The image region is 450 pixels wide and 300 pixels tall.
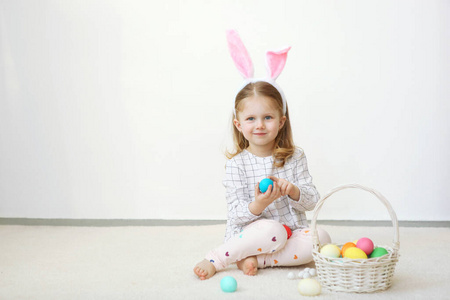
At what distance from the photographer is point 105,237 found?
207 centimetres

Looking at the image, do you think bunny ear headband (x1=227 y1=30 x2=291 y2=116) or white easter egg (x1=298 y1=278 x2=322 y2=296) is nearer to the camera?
white easter egg (x1=298 y1=278 x2=322 y2=296)

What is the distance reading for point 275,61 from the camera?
1.61 metres

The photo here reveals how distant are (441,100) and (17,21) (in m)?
1.78

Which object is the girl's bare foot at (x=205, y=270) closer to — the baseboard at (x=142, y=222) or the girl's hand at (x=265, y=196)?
the girl's hand at (x=265, y=196)

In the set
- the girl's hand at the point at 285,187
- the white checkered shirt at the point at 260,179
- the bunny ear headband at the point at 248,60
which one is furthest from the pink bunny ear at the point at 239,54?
the girl's hand at the point at 285,187

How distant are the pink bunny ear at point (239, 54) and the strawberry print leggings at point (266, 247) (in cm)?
44

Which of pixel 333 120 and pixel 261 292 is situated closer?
pixel 261 292

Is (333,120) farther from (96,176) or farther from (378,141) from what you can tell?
(96,176)

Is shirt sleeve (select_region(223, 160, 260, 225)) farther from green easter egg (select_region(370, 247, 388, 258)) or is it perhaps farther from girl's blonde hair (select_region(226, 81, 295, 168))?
green easter egg (select_region(370, 247, 388, 258))

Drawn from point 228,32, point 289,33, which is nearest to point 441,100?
point 289,33

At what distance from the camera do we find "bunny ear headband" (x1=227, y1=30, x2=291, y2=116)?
5.24ft

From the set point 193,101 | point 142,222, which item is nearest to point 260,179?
point 193,101

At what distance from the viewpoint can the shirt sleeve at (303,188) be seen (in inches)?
60.9

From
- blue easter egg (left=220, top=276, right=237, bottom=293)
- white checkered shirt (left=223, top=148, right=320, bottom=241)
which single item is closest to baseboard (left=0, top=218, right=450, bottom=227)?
white checkered shirt (left=223, top=148, right=320, bottom=241)
